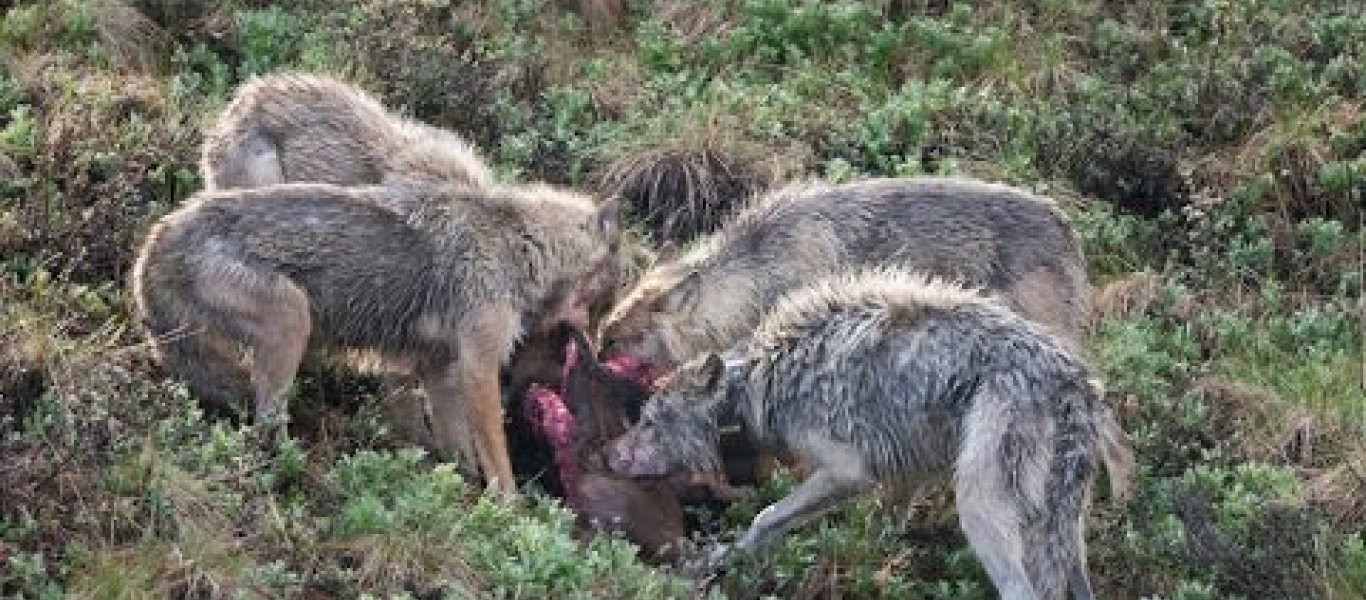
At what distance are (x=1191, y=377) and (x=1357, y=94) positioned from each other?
9.38 ft

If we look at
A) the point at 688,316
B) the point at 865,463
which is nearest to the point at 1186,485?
the point at 865,463

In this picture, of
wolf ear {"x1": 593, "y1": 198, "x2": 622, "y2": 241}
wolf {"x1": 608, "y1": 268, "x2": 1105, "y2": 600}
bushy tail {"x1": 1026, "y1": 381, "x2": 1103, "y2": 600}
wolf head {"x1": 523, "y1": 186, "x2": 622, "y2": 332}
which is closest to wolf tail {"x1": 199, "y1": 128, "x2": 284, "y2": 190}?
wolf head {"x1": 523, "y1": 186, "x2": 622, "y2": 332}

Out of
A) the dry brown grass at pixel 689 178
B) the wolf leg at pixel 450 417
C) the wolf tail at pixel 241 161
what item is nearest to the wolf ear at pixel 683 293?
the wolf leg at pixel 450 417

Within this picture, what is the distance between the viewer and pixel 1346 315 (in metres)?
10.4

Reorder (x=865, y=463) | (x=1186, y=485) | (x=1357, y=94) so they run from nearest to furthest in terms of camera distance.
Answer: (x=865, y=463) → (x=1186, y=485) → (x=1357, y=94)

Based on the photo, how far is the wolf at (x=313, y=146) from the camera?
989 cm

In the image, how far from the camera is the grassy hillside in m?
7.57

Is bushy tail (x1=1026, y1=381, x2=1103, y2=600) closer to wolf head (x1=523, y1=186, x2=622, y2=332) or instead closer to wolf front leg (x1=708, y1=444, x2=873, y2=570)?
wolf front leg (x1=708, y1=444, x2=873, y2=570)

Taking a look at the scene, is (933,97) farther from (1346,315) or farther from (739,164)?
(1346,315)

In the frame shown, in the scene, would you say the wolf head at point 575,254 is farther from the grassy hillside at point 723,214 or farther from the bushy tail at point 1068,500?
the bushy tail at point 1068,500

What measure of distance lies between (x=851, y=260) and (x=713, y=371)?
43.0 inches

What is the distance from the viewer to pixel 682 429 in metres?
8.45

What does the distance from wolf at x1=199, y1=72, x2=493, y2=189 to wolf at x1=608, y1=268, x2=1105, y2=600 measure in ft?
6.06

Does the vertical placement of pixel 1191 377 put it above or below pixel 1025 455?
below
